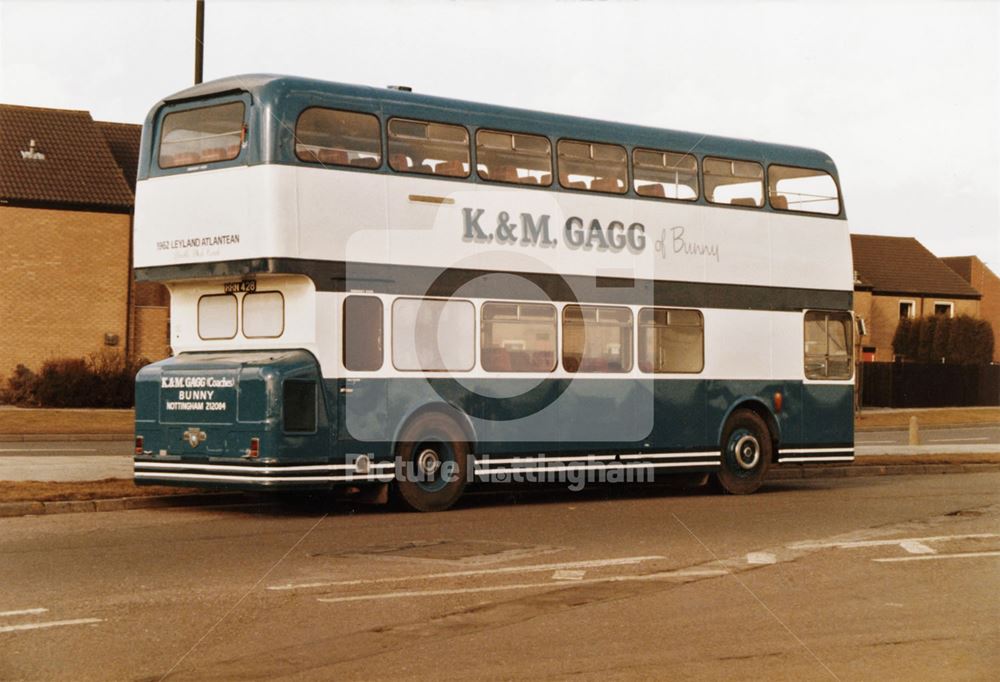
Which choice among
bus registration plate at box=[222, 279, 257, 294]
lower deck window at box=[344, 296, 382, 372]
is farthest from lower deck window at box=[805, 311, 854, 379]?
bus registration plate at box=[222, 279, 257, 294]

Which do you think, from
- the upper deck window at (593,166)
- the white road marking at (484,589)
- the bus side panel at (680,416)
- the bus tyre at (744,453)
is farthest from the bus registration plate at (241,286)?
the bus tyre at (744,453)

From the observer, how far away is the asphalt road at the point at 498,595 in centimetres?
727

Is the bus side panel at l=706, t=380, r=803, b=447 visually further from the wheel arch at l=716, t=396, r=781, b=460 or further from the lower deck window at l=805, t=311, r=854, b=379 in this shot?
the lower deck window at l=805, t=311, r=854, b=379

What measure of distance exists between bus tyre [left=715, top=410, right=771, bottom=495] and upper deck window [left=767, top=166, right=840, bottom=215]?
A: 2986mm

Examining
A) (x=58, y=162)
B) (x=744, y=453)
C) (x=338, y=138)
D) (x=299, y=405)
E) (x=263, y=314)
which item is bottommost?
(x=744, y=453)

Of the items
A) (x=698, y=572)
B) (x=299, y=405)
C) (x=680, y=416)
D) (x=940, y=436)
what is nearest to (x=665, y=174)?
(x=680, y=416)

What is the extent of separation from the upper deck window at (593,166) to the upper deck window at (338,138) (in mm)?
2690

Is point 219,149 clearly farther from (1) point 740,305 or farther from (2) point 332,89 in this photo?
(1) point 740,305

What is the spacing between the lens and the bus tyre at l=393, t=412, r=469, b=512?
586 inches

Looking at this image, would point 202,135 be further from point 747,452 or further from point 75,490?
point 747,452

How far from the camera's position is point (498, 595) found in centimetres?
945

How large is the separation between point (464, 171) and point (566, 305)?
219 cm

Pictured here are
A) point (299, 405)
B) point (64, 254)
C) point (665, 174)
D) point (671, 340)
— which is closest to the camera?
point (299, 405)

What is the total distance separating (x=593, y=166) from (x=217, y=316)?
5035 mm
